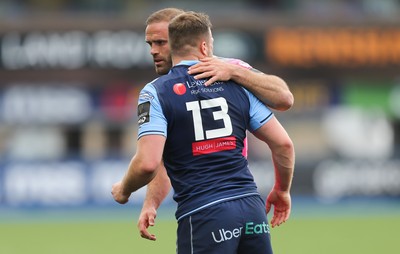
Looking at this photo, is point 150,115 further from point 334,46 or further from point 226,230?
point 334,46

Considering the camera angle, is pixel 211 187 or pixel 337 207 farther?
pixel 337 207

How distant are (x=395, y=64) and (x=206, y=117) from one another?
1673cm

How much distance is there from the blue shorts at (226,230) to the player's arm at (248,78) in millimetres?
565

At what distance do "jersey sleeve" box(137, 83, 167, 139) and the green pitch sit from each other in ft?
23.4

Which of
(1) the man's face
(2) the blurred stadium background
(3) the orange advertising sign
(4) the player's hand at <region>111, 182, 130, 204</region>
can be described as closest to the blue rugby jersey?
(4) the player's hand at <region>111, 182, 130, 204</region>

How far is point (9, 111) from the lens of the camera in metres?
21.9

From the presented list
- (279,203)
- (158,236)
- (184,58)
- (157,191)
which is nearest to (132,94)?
(158,236)

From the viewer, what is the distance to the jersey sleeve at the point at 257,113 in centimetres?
557

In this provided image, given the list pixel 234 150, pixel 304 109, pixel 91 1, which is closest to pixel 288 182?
pixel 234 150

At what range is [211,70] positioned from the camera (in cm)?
549

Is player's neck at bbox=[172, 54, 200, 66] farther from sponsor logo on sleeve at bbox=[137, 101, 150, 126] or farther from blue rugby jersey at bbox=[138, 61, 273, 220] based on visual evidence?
sponsor logo on sleeve at bbox=[137, 101, 150, 126]

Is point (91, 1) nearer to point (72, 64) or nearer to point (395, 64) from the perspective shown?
point (72, 64)

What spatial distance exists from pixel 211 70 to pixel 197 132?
349mm

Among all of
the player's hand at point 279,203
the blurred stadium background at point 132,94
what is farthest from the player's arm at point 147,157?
the blurred stadium background at point 132,94
